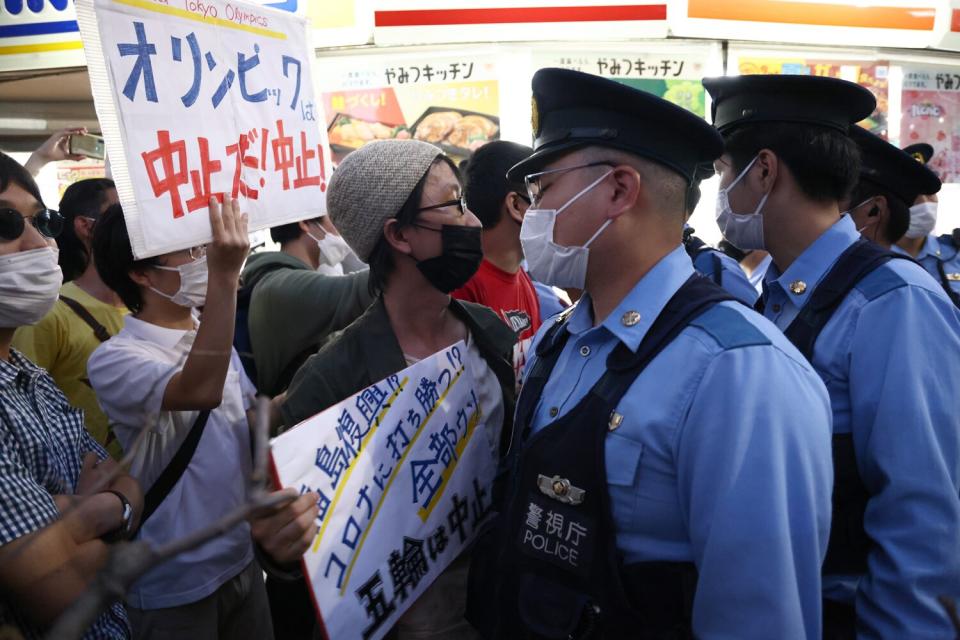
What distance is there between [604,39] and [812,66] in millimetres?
1861

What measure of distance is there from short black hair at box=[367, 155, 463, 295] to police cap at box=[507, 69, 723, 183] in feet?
1.82

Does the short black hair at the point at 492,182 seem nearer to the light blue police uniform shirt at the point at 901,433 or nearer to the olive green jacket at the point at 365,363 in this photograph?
the olive green jacket at the point at 365,363

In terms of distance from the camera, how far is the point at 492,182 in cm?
337

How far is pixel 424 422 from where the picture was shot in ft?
6.09

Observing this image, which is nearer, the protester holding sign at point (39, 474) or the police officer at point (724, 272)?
the protester holding sign at point (39, 474)

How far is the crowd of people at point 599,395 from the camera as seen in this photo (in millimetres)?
1352

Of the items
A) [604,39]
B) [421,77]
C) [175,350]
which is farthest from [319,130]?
[604,39]

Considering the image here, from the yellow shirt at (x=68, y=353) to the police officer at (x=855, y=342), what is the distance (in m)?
2.51

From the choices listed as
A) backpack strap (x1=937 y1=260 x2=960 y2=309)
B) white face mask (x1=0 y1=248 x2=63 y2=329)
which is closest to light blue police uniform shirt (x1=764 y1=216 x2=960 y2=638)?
white face mask (x1=0 y1=248 x2=63 y2=329)

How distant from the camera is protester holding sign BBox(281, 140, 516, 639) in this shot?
2.18 metres

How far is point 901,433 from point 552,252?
0.97 m

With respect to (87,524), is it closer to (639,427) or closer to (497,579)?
(497,579)

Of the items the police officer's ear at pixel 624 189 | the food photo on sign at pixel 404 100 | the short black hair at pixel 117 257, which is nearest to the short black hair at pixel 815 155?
the police officer's ear at pixel 624 189

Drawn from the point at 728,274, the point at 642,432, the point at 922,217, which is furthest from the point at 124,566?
the point at 922,217
